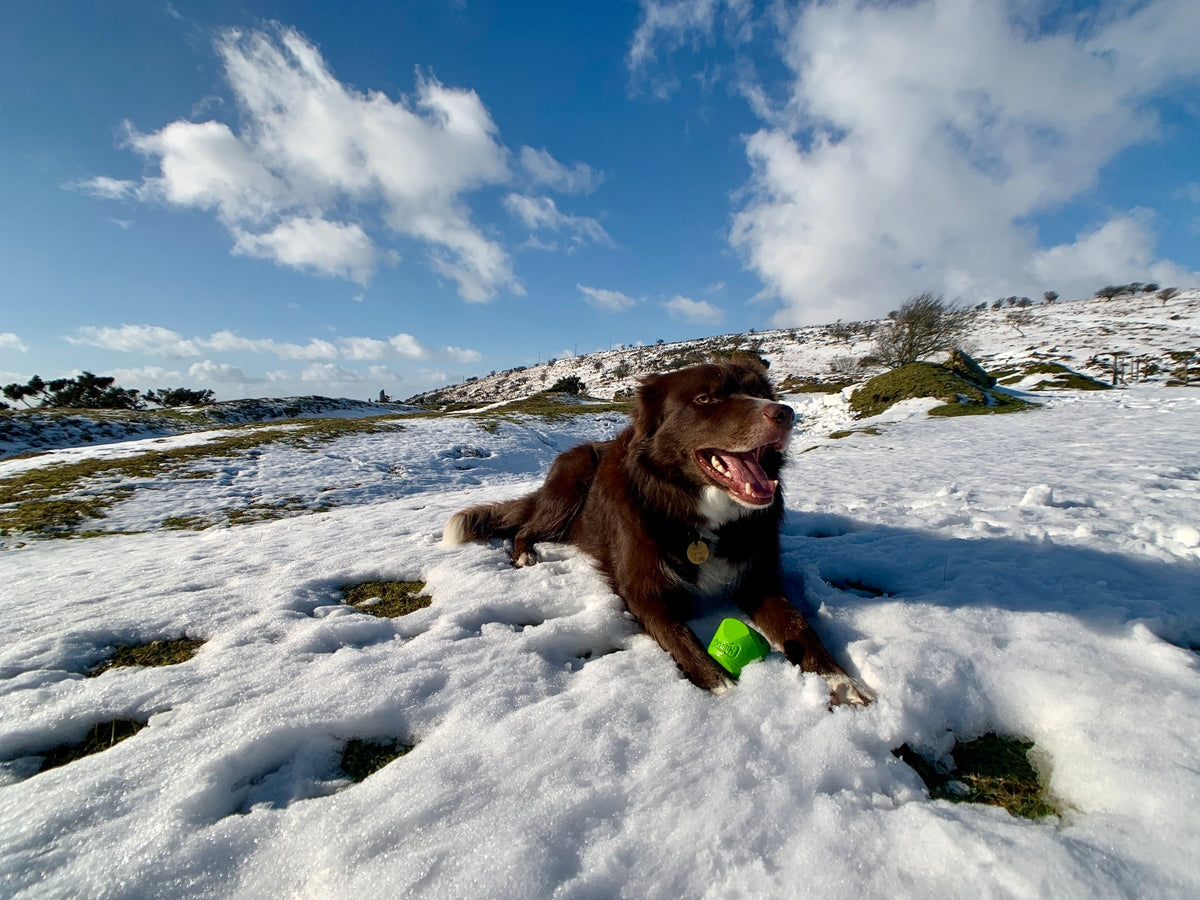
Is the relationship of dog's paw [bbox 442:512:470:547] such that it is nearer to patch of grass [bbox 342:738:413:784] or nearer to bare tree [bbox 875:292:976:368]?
patch of grass [bbox 342:738:413:784]

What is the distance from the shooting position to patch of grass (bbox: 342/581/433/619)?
10.8 feet

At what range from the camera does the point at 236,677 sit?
7.68 ft

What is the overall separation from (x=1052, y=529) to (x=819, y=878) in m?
4.21

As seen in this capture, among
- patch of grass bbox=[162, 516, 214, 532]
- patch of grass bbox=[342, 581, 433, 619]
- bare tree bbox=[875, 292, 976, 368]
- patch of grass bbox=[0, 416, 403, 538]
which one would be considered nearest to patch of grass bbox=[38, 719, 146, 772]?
patch of grass bbox=[342, 581, 433, 619]

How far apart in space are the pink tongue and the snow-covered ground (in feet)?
2.56

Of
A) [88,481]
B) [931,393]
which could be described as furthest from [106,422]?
[931,393]

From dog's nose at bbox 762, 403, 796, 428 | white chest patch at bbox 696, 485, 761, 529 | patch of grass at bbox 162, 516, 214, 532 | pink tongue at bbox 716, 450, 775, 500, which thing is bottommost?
patch of grass at bbox 162, 516, 214, 532

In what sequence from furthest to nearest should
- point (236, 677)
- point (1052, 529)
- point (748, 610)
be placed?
point (1052, 529), point (748, 610), point (236, 677)

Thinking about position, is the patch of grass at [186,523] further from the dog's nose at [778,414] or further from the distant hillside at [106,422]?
the distant hillside at [106,422]

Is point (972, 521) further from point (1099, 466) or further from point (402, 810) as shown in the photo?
point (402, 810)

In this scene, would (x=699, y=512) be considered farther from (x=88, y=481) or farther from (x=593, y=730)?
(x=88, y=481)

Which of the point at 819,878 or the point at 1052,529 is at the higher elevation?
the point at 1052,529

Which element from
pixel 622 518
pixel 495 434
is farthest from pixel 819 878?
pixel 495 434


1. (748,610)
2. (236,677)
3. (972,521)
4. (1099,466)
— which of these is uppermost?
(1099,466)
